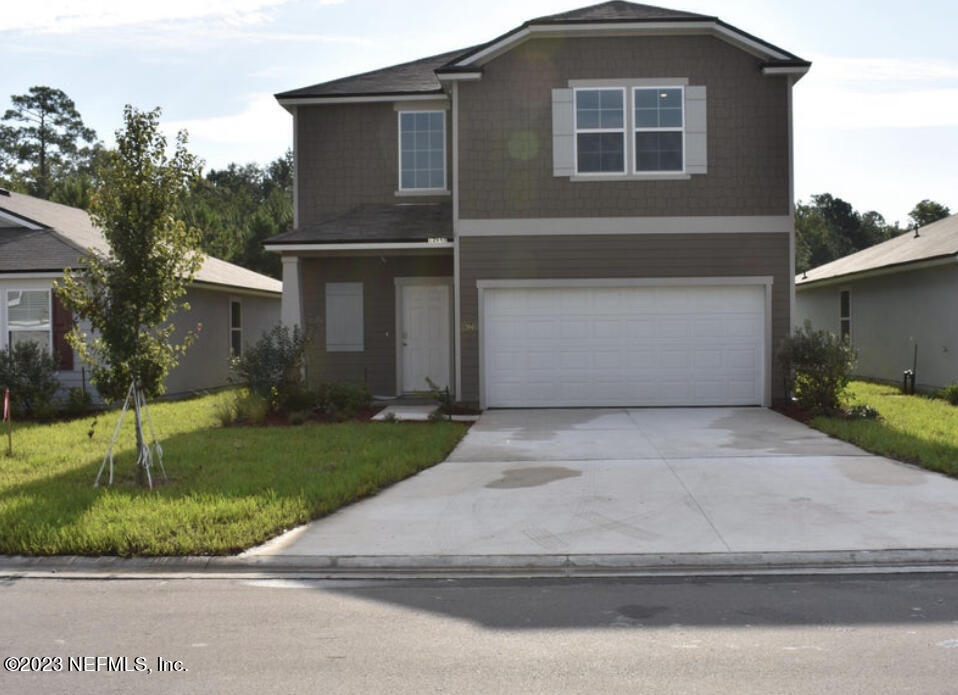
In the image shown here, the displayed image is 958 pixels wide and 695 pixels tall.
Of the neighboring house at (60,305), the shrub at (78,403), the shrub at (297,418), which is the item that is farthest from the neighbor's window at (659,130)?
the shrub at (78,403)

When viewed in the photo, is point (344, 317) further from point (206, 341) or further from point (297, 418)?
point (206, 341)

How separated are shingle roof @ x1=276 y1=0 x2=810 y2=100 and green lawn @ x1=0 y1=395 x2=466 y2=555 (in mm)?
7540

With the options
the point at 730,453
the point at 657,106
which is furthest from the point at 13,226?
the point at 730,453

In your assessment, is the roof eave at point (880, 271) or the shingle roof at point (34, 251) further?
the roof eave at point (880, 271)

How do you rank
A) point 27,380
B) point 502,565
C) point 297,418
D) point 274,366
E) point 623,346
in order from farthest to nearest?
point 623,346 → point 27,380 → point 274,366 → point 297,418 → point 502,565

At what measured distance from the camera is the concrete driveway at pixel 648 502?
24.8 ft

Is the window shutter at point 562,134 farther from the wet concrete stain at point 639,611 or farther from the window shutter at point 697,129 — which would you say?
the wet concrete stain at point 639,611

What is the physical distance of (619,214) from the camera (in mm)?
16125

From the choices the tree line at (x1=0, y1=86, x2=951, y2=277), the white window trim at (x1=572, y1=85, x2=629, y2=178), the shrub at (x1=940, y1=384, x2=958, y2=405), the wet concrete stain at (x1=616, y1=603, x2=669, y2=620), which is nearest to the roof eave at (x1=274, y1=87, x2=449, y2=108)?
the white window trim at (x1=572, y1=85, x2=629, y2=178)

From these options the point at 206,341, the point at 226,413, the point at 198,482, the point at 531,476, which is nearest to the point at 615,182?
the point at 531,476

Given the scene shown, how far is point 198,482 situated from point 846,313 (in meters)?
20.7

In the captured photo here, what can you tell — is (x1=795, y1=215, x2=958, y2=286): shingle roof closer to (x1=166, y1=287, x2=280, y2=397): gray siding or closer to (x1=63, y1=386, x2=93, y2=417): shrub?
(x1=166, y1=287, x2=280, y2=397): gray siding

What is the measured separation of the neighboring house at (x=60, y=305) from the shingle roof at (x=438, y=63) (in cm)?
503

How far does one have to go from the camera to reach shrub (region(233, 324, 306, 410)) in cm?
1528
